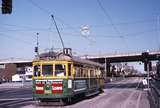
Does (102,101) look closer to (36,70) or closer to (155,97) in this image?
(36,70)

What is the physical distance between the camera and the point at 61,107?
Answer: 1875cm

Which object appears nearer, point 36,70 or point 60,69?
point 60,69

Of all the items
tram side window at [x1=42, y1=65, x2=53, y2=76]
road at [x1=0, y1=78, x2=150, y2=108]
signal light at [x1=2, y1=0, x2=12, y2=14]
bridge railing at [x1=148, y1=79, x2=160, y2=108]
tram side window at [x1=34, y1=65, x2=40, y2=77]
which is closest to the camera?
bridge railing at [x1=148, y1=79, x2=160, y2=108]

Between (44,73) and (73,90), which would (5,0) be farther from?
(73,90)

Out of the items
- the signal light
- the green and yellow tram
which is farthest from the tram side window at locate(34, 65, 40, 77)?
the signal light

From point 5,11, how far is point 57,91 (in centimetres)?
528

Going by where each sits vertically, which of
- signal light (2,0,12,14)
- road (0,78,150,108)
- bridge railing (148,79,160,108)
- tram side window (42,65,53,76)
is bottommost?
road (0,78,150,108)

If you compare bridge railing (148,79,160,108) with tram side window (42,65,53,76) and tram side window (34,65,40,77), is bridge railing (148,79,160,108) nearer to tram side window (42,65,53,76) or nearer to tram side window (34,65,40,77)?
tram side window (42,65,53,76)

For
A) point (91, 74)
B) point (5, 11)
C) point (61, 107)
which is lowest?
point (61, 107)

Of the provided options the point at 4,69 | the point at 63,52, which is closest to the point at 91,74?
the point at 63,52

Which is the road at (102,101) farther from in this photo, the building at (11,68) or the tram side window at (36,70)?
the building at (11,68)

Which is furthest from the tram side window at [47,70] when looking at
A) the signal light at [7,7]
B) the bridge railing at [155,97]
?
the bridge railing at [155,97]

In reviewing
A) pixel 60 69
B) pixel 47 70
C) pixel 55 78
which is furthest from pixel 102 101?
pixel 47 70

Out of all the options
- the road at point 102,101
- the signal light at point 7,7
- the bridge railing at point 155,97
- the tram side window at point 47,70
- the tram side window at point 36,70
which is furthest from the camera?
the tram side window at point 36,70
